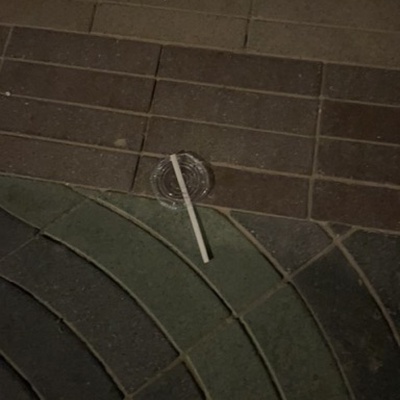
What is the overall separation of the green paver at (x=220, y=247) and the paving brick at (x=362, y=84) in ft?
1.92

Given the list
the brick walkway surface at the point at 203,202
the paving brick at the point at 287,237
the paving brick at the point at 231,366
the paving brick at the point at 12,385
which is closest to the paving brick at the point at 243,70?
the brick walkway surface at the point at 203,202

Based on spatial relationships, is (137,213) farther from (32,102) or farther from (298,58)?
(298,58)

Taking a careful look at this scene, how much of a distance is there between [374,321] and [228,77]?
0.91m

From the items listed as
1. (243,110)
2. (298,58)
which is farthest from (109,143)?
(298,58)

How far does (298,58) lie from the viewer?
6.05 feet

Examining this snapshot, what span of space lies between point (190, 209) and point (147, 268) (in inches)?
8.8

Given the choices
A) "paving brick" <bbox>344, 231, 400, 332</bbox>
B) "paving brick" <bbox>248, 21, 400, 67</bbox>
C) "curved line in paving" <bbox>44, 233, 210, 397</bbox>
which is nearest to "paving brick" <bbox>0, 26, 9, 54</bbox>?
"curved line in paving" <bbox>44, 233, 210, 397</bbox>

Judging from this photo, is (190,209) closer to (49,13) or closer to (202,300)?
(202,300)

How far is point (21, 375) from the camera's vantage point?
1.56 meters

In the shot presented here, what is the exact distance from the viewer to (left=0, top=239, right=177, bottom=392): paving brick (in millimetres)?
1561

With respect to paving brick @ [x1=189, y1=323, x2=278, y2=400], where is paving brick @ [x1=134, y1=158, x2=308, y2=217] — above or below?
above

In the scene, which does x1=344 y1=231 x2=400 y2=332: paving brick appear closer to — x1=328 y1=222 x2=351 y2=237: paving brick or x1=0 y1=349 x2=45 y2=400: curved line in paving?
x1=328 y1=222 x2=351 y2=237: paving brick

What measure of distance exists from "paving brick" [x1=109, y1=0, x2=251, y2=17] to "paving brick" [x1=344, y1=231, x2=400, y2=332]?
2.95 feet

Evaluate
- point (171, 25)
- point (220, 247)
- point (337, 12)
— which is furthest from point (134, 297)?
point (337, 12)
